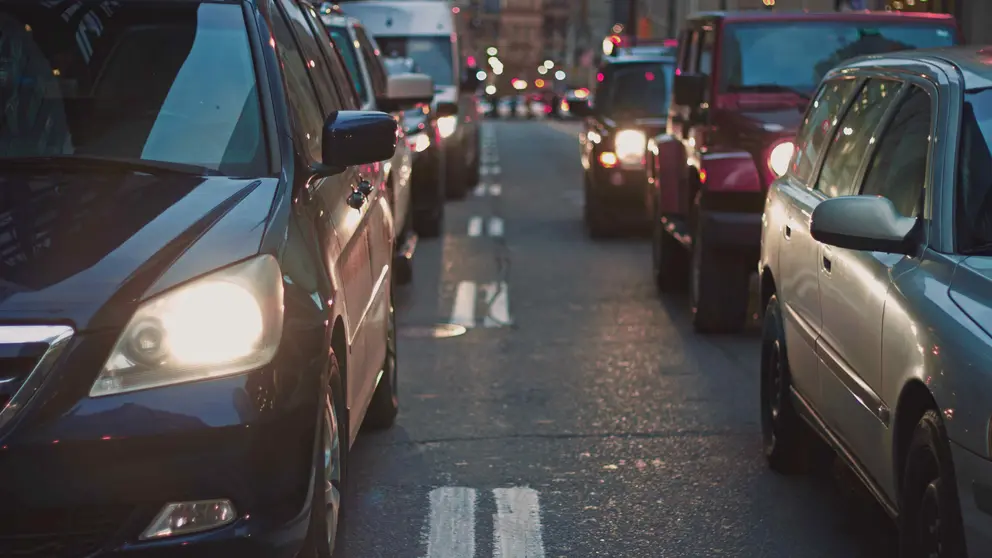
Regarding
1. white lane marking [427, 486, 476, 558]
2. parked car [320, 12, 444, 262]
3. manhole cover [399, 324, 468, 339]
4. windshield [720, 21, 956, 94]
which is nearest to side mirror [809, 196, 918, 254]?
white lane marking [427, 486, 476, 558]

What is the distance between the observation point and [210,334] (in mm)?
3975

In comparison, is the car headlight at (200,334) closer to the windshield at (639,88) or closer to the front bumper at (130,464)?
the front bumper at (130,464)

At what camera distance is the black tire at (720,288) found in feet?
32.2

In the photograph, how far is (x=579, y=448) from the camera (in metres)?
6.86

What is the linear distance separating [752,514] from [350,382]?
1.59 m

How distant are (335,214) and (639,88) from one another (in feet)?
37.6

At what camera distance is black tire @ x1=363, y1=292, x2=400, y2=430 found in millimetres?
7039

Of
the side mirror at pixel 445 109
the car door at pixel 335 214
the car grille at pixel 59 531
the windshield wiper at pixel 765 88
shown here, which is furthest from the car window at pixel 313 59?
the side mirror at pixel 445 109


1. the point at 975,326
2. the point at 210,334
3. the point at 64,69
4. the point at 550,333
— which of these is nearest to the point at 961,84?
the point at 975,326

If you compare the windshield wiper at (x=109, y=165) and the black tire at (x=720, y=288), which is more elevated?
the windshield wiper at (x=109, y=165)

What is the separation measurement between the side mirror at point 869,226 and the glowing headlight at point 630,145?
436 inches

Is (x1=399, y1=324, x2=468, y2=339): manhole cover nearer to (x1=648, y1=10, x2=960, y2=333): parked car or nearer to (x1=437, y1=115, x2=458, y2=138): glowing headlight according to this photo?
(x1=648, y1=10, x2=960, y2=333): parked car

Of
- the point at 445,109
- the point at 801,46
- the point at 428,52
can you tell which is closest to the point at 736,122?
the point at 801,46

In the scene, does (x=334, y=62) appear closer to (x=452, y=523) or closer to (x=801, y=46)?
(x=452, y=523)
